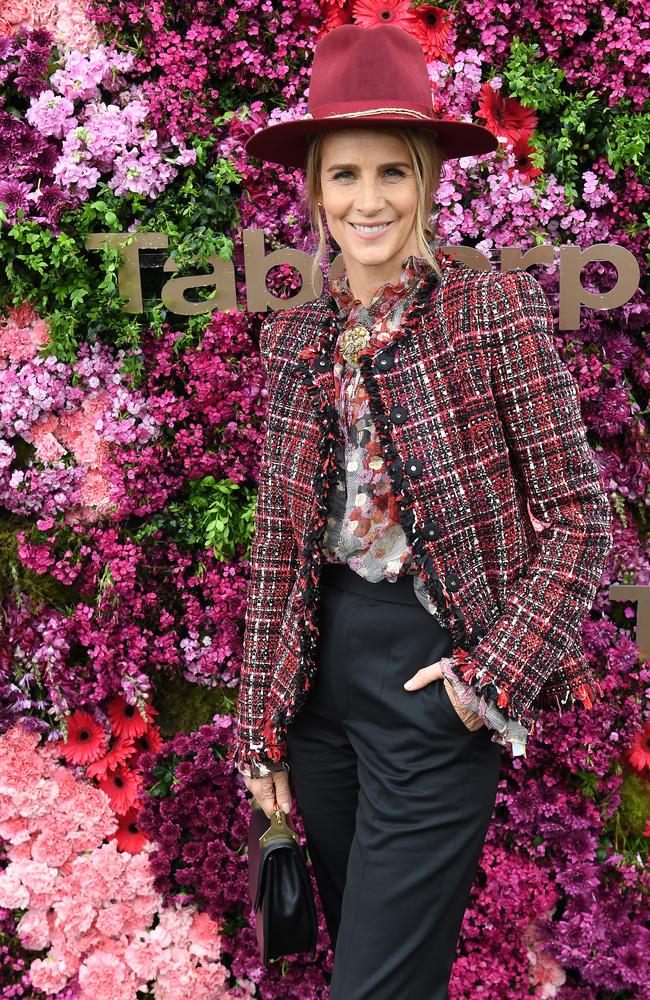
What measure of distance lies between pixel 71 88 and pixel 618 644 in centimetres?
227

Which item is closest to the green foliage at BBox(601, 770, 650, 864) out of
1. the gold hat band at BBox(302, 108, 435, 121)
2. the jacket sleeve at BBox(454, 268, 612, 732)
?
the jacket sleeve at BBox(454, 268, 612, 732)

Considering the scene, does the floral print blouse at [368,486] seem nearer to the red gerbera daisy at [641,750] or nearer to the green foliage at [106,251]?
the green foliage at [106,251]

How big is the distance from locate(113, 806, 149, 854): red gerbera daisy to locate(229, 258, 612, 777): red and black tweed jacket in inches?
51.2

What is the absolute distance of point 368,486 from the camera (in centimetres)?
178

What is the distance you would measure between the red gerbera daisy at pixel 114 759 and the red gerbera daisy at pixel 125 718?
2 cm

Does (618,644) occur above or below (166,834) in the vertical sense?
above

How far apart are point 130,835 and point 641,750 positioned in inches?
62.5

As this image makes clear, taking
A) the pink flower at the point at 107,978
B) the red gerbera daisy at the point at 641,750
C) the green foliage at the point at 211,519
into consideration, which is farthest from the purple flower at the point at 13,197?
the red gerbera daisy at the point at 641,750

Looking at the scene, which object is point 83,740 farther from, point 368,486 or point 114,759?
point 368,486

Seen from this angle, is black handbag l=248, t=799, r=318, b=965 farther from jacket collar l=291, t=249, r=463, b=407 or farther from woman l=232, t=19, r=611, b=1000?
jacket collar l=291, t=249, r=463, b=407

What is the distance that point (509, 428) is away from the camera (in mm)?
1701

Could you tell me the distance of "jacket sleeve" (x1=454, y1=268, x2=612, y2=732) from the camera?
1.64 m

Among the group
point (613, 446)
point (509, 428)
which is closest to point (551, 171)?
point (613, 446)

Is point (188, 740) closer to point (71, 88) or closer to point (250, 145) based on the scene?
point (250, 145)
